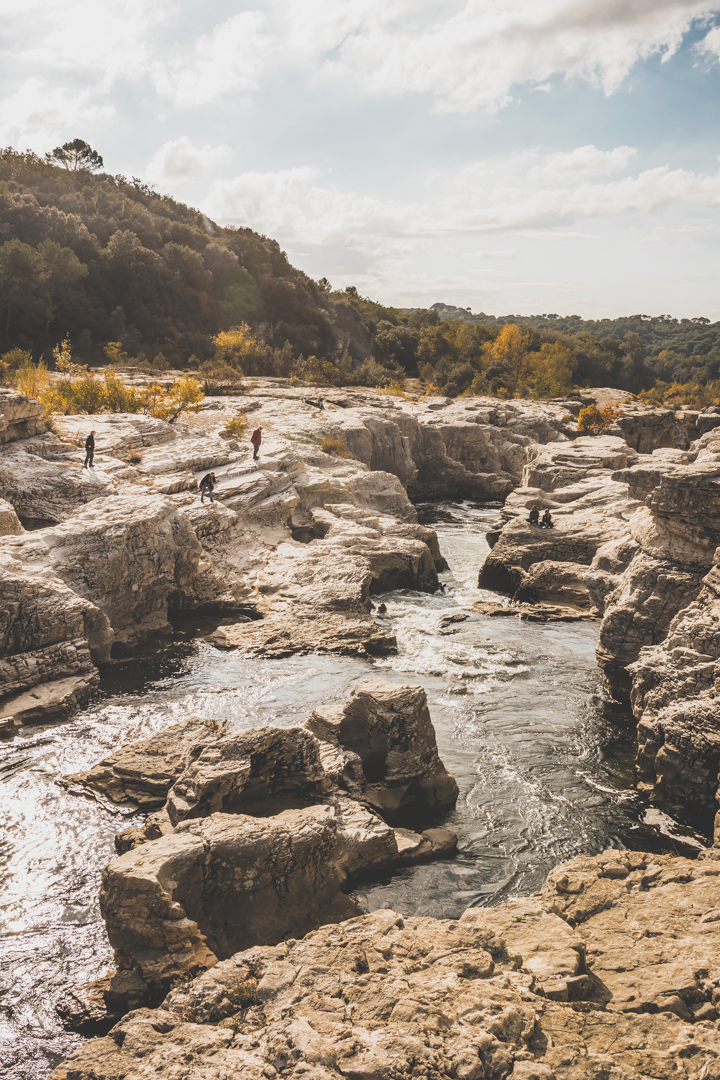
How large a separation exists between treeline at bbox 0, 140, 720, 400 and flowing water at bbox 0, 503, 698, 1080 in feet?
91.3

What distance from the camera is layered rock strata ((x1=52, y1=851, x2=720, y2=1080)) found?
5.11m

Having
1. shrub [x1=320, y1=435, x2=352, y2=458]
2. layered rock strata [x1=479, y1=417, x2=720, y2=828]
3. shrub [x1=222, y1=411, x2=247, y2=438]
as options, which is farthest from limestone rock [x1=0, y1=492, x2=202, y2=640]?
shrub [x1=320, y1=435, x2=352, y2=458]

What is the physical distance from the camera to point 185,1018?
247 inches

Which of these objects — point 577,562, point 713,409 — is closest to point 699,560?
point 577,562

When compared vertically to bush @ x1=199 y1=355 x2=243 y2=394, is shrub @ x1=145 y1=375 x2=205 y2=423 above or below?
below

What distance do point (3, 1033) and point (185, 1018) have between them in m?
3.15

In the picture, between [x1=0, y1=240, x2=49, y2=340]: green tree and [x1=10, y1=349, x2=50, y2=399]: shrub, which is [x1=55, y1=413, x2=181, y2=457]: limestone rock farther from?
[x1=0, y1=240, x2=49, y2=340]: green tree

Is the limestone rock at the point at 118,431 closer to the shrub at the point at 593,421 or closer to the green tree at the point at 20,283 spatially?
the green tree at the point at 20,283

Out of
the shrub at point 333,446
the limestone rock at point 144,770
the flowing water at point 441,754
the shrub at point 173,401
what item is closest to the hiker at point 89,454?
the flowing water at point 441,754

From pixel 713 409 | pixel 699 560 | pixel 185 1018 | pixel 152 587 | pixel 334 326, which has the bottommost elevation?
pixel 185 1018

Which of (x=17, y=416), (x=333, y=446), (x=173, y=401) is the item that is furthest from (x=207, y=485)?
(x=333, y=446)

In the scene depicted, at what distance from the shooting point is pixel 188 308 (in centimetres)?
6025

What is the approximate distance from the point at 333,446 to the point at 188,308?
1333 inches

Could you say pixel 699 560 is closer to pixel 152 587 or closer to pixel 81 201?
pixel 152 587
